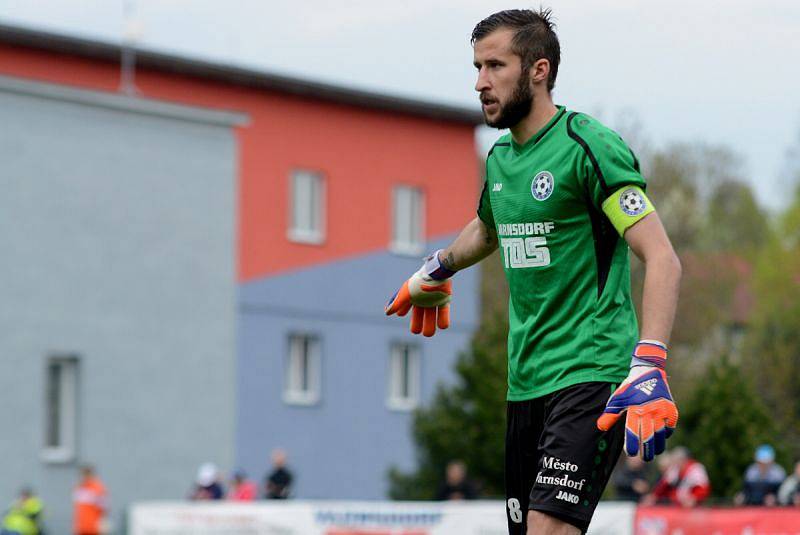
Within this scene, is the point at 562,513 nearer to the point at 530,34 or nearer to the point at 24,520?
the point at 530,34

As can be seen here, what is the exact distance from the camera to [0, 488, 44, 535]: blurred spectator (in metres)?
24.1

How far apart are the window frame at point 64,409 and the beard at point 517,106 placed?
2697cm

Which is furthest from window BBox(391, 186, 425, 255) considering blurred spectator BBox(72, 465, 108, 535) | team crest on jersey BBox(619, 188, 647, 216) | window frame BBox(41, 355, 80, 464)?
team crest on jersey BBox(619, 188, 647, 216)

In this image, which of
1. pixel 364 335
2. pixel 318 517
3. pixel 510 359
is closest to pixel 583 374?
pixel 510 359

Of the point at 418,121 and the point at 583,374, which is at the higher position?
the point at 418,121

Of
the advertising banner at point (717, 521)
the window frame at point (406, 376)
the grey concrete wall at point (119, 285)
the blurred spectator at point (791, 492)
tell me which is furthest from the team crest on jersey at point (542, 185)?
the window frame at point (406, 376)

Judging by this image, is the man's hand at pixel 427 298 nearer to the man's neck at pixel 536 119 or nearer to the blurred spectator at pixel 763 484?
the man's neck at pixel 536 119

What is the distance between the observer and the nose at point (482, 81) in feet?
19.9

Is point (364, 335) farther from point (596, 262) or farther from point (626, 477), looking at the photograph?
point (596, 262)

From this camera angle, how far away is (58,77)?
35.7m

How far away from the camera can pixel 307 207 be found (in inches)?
1561

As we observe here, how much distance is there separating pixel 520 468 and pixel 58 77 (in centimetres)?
3071

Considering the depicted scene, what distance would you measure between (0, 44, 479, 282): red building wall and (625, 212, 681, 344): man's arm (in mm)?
30419

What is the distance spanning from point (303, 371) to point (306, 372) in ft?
0.31
